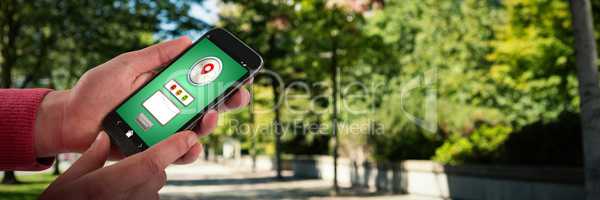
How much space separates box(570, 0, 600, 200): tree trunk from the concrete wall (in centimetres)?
359

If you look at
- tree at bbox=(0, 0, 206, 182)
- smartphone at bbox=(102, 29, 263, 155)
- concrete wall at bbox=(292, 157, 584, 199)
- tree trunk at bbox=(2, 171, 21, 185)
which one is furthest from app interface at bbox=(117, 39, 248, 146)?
tree trunk at bbox=(2, 171, 21, 185)

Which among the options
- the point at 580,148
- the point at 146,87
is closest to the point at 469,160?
the point at 580,148

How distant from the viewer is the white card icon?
351cm

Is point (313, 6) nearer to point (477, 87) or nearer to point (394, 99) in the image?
point (394, 99)

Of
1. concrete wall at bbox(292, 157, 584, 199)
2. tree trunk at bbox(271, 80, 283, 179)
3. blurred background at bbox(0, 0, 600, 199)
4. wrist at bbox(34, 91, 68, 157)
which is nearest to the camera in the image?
wrist at bbox(34, 91, 68, 157)

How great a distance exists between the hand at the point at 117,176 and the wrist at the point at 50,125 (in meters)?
0.53

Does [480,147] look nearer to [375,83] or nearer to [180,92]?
[180,92]

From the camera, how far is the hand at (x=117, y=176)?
2.41m

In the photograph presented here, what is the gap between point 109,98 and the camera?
3504mm

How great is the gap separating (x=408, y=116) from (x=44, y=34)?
42.2 ft

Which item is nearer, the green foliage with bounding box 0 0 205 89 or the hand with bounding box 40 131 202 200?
the hand with bounding box 40 131 202 200

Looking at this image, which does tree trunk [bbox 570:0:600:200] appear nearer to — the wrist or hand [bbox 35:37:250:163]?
Result: hand [bbox 35:37:250:163]

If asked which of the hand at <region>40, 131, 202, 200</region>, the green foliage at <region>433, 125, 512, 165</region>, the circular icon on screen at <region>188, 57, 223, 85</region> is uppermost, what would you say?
the circular icon on screen at <region>188, 57, 223, 85</region>

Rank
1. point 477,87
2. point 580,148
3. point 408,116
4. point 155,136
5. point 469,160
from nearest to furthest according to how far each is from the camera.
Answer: point 155,136 → point 580,148 → point 469,160 → point 408,116 → point 477,87
